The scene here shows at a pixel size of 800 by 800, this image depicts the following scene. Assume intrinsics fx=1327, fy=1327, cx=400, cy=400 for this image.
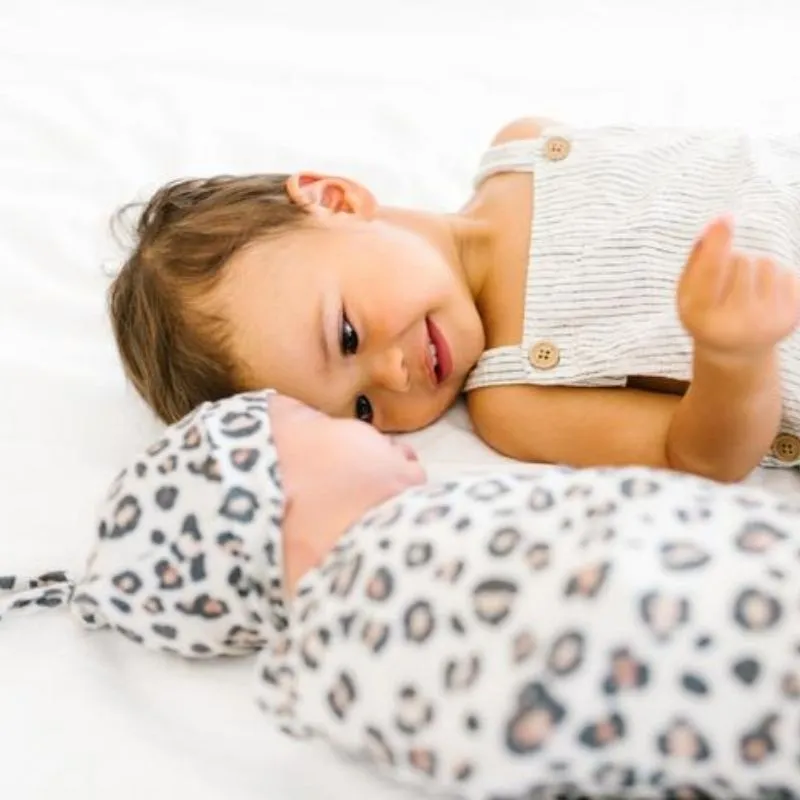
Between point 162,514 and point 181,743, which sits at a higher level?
point 162,514

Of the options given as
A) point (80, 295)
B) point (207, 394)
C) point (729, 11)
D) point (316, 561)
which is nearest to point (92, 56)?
point (80, 295)

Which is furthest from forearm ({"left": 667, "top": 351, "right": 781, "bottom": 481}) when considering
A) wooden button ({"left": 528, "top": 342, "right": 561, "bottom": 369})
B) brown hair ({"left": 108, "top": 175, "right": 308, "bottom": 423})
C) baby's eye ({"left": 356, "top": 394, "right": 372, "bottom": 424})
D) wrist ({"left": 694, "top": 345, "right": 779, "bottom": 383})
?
brown hair ({"left": 108, "top": 175, "right": 308, "bottom": 423})

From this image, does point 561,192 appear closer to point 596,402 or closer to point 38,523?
point 596,402

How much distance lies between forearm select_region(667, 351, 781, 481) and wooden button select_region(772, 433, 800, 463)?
5 centimetres

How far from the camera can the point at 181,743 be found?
950 mm

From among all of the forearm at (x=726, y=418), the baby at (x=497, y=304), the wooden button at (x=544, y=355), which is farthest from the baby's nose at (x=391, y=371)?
the forearm at (x=726, y=418)

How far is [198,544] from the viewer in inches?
36.9

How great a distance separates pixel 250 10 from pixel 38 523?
0.84m

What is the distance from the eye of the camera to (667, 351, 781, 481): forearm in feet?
3.31

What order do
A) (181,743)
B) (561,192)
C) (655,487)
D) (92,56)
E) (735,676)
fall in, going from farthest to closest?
(92,56)
(561,192)
(181,743)
(655,487)
(735,676)

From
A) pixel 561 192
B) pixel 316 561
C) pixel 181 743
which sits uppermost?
pixel 561 192

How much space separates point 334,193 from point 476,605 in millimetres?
601

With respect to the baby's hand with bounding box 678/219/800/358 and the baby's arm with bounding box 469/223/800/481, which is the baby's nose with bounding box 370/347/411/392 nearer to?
the baby's arm with bounding box 469/223/800/481

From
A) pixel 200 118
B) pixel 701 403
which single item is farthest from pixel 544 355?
pixel 200 118
